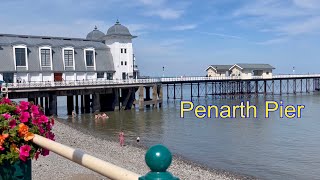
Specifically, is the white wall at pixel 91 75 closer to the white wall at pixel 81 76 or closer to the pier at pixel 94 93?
the white wall at pixel 81 76

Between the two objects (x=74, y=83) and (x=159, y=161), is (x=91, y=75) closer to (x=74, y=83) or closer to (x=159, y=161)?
(x=74, y=83)

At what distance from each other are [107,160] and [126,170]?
15.5m

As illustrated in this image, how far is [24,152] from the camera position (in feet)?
10.0

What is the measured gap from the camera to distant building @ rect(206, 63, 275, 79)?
69375 millimetres

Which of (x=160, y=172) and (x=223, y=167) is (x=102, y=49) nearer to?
(x=223, y=167)

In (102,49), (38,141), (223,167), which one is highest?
(102,49)

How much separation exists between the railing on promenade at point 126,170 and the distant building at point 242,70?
6760 cm

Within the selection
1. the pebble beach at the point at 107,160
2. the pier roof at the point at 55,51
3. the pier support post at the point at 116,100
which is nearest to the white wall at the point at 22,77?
the pier roof at the point at 55,51

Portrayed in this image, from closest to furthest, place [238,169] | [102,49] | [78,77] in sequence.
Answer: [238,169]
[78,77]
[102,49]

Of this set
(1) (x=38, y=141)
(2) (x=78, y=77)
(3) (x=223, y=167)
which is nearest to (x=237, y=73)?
(2) (x=78, y=77)

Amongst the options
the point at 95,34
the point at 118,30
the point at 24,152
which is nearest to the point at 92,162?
the point at 24,152

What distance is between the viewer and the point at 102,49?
4944 centimetres

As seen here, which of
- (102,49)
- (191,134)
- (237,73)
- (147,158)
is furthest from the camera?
→ (237,73)

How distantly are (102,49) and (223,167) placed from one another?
34.5 m
